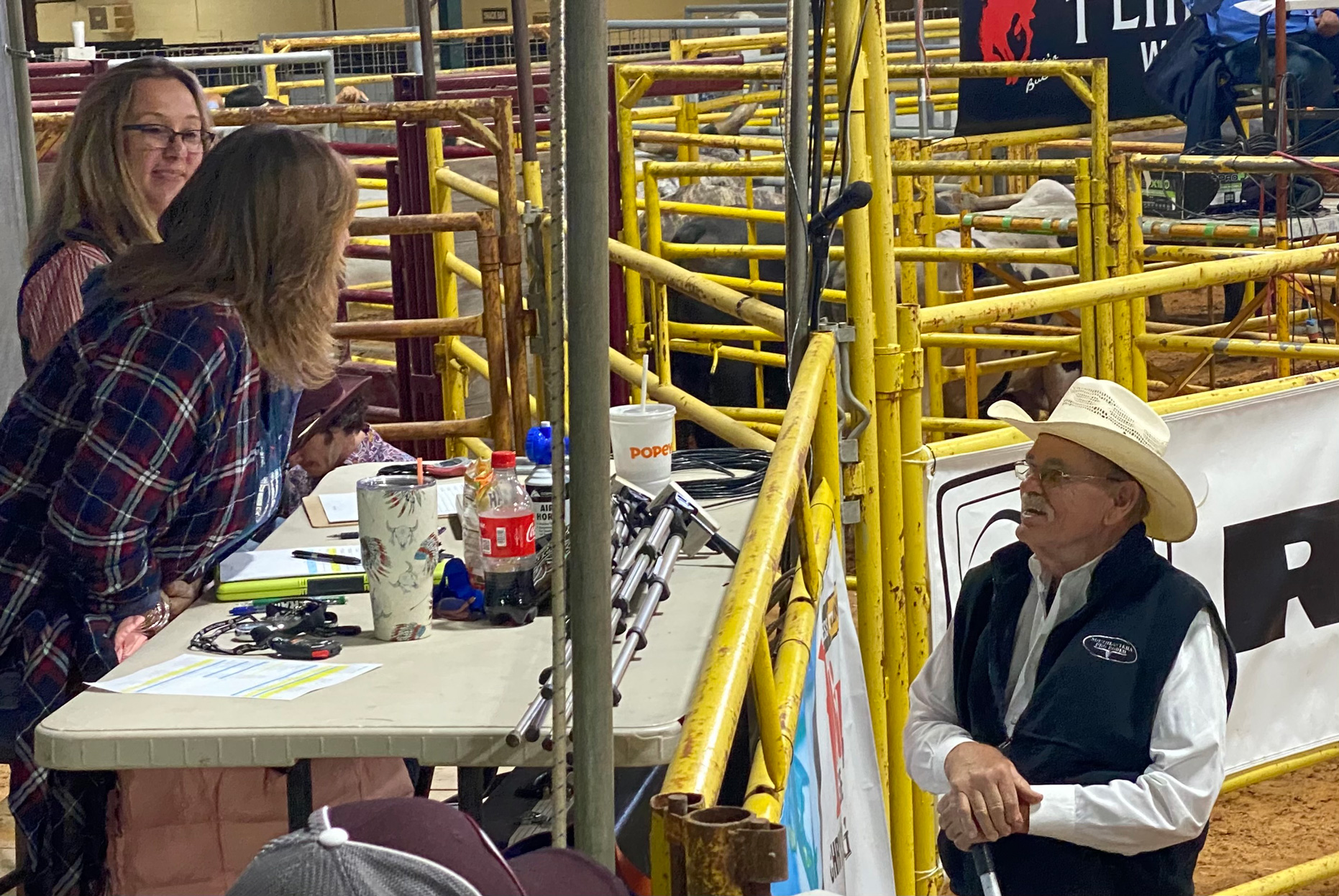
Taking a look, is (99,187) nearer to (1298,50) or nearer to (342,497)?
(342,497)

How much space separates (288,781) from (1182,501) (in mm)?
1578

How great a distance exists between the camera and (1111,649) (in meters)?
2.44

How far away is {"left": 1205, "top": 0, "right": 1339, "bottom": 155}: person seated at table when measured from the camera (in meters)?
6.93

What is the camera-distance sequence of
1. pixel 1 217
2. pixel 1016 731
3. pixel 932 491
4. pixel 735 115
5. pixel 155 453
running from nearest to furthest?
1. pixel 155 453
2. pixel 1016 731
3. pixel 932 491
4. pixel 1 217
5. pixel 735 115

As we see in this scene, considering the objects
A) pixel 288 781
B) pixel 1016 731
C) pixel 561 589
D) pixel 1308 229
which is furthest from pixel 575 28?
pixel 1308 229

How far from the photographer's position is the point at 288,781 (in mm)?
2012

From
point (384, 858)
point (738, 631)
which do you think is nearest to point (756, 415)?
point (738, 631)

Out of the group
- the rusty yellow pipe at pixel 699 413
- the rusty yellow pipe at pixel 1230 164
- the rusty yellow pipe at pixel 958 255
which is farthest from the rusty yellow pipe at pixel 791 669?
the rusty yellow pipe at pixel 958 255

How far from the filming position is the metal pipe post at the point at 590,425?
133cm

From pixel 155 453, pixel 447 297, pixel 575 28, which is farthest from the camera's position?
pixel 447 297

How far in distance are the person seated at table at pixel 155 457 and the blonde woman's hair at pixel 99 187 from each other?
55 centimetres

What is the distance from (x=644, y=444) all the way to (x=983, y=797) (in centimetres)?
84

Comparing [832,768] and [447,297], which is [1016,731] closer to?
[832,768]

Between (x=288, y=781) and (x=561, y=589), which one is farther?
(x=288, y=781)
